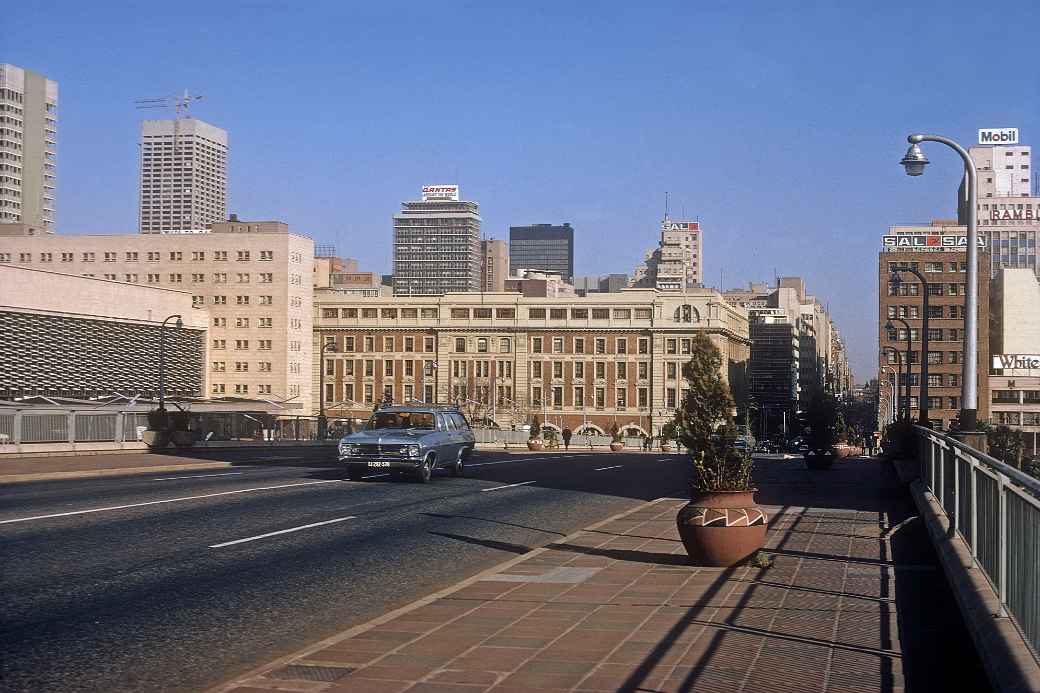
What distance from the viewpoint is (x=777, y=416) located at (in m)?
193

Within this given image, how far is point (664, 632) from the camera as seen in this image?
8938mm

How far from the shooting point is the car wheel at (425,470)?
85.4ft

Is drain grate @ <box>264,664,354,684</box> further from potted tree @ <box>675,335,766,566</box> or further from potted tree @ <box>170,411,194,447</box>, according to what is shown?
potted tree @ <box>170,411,194,447</box>

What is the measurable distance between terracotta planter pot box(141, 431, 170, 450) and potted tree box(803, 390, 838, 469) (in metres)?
22.3

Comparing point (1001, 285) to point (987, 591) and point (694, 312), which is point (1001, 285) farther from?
point (987, 591)

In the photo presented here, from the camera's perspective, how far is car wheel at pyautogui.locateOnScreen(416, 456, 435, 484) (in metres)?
26.0

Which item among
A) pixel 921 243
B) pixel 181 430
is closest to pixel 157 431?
pixel 181 430

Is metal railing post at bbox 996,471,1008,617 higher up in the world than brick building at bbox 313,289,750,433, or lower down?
lower down

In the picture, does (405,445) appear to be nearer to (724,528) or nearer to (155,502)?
(155,502)

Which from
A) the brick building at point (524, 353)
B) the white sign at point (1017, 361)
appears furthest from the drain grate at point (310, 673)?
the white sign at point (1017, 361)

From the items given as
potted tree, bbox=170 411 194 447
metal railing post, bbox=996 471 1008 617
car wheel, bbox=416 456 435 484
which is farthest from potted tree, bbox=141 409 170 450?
metal railing post, bbox=996 471 1008 617

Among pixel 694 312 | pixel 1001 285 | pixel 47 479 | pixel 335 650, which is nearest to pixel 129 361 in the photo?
pixel 694 312

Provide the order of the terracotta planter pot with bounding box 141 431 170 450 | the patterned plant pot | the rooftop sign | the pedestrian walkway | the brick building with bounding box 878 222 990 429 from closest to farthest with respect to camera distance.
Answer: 1. the pedestrian walkway
2. the patterned plant pot
3. the terracotta planter pot with bounding box 141 431 170 450
4. the brick building with bounding box 878 222 990 429
5. the rooftop sign

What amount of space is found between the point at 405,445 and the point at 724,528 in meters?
14.3
